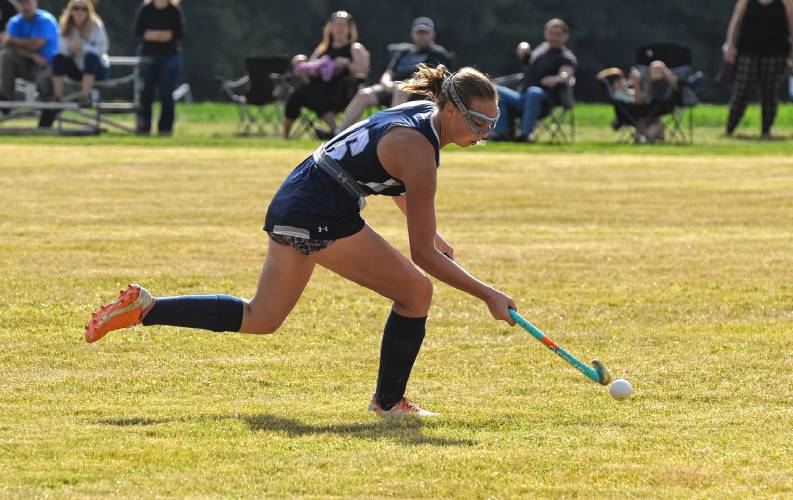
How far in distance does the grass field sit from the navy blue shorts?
78 centimetres

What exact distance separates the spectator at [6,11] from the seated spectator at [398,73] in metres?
5.48

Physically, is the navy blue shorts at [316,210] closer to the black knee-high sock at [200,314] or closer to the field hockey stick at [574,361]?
the black knee-high sock at [200,314]

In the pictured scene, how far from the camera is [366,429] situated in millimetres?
6645

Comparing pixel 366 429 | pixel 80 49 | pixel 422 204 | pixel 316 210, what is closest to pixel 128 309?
pixel 316 210

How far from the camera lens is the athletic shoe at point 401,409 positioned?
22.8 ft

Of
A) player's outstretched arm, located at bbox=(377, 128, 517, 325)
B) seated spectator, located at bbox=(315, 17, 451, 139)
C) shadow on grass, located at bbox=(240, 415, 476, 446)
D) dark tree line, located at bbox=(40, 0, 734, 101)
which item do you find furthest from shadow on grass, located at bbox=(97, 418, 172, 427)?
dark tree line, located at bbox=(40, 0, 734, 101)

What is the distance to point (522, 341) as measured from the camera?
9.03m

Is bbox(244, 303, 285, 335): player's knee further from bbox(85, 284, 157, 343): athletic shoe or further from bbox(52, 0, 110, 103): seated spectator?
bbox(52, 0, 110, 103): seated spectator

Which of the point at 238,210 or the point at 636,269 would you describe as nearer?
the point at 636,269

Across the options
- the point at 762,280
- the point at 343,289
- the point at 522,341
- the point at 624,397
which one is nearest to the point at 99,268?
the point at 343,289

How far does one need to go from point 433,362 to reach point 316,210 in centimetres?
188

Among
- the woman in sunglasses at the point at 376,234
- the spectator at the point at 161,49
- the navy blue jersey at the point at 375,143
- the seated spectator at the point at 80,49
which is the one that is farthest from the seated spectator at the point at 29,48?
the navy blue jersey at the point at 375,143

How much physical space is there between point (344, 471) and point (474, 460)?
1.68ft

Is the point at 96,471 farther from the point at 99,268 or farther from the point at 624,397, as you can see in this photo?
the point at 99,268
